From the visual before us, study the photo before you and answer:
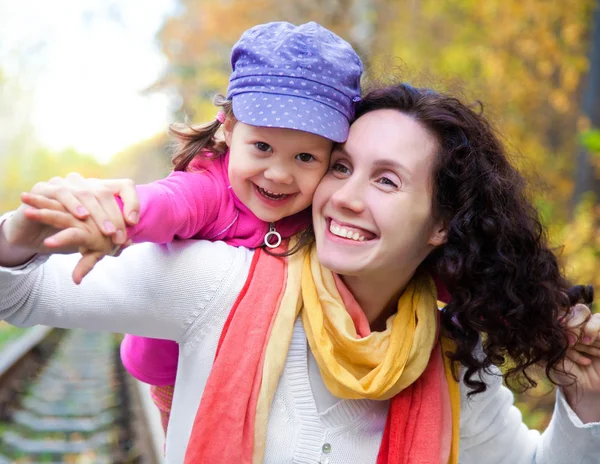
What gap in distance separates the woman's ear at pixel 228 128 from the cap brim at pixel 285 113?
5.7 inches

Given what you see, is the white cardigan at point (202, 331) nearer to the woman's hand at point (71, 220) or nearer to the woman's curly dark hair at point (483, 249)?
the woman's hand at point (71, 220)

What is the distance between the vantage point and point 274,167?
1.94 meters

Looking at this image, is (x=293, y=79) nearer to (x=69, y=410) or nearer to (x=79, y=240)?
(x=79, y=240)

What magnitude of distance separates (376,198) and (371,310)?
444mm

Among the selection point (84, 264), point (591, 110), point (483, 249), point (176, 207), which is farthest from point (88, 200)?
point (591, 110)

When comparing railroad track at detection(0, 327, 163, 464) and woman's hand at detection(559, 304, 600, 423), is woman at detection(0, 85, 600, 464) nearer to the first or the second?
woman's hand at detection(559, 304, 600, 423)

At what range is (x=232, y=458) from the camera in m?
1.86

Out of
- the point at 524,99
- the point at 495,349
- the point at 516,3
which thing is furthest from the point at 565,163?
the point at 495,349

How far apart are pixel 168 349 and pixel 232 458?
1.50 ft

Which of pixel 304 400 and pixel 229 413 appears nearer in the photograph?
pixel 229 413

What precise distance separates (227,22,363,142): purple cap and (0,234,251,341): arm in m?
0.41

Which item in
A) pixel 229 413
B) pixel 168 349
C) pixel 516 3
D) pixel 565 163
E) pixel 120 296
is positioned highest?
pixel 120 296

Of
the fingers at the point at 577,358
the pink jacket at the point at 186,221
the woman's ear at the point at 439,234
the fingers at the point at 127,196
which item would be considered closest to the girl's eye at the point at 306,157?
the pink jacket at the point at 186,221

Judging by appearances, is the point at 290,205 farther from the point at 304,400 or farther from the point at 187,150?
the point at 304,400
